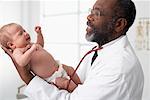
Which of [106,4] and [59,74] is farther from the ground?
[106,4]

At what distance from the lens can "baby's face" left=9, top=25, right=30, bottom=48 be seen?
4.20 ft

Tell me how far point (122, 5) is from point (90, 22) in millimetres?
137

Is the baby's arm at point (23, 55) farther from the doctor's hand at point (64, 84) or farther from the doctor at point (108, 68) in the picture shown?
the doctor's hand at point (64, 84)

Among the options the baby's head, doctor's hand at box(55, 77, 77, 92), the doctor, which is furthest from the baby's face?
doctor's hand at box(55, 77, 77, 92)

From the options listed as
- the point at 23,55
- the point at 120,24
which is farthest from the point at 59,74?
the point at 120,24

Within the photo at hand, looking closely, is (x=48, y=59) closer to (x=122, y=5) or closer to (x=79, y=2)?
(x=122, y=5)

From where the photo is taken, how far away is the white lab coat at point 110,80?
1.05 m

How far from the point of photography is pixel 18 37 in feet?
4.27

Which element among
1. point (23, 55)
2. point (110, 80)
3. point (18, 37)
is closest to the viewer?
point (110, 80)

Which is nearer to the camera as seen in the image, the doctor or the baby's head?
the doctor

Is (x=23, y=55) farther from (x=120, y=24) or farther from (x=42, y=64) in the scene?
(x=120, y=24)

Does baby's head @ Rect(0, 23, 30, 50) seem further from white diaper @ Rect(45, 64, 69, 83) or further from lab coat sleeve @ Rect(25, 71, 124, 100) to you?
lab coat sleeve @ Rect(25, 71, 124, 100)

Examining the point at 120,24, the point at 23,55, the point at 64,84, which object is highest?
the point at 120,24

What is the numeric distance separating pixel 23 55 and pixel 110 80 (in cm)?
36
